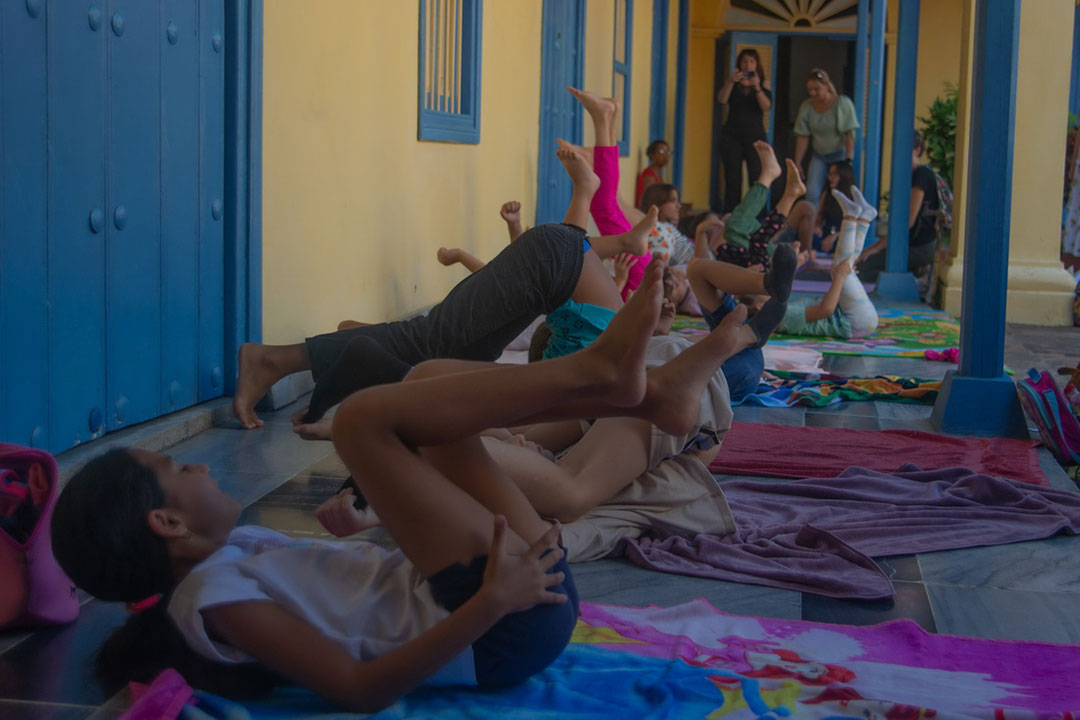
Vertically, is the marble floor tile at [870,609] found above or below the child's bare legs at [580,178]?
below

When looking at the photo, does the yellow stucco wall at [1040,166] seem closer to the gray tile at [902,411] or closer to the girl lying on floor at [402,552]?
the gray tile at [902,411]

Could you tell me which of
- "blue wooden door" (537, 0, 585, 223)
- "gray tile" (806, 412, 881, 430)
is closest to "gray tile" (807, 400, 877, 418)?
"gray tile" (806, 412, 881, 430)

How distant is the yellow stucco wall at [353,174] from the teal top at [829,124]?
517 centimetres

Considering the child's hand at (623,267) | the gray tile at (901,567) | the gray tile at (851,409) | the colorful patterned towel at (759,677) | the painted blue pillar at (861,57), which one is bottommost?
the gray tile at (901,567)

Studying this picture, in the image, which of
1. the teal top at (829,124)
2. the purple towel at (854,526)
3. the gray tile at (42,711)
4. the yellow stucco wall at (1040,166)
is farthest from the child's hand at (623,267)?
the teal top at (829,124)

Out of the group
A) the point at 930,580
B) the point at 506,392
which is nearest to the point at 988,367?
the point at 930,580

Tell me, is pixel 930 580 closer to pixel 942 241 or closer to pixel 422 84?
pixel 422 84

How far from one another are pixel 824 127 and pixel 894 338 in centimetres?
493

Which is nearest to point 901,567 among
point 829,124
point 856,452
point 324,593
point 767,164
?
point 856,452

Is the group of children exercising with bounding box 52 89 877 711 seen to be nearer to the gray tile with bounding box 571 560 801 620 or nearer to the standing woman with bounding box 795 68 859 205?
the gray tile with bounding box 571 560 801 620

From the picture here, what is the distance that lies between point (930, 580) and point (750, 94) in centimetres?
1119

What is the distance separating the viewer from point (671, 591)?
2393 millimetres

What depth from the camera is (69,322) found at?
291 cm

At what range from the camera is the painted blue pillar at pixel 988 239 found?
390 cm
